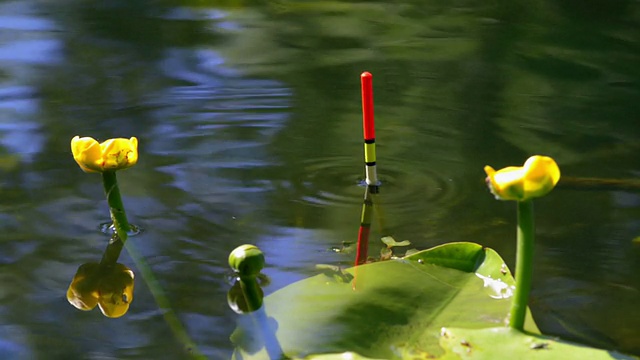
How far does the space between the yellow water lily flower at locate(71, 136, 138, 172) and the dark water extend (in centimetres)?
17

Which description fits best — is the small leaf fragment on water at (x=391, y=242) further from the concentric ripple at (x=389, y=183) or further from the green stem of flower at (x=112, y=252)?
the green stem of flower at (x=112, y=252)

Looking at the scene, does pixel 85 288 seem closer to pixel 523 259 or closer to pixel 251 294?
pixel 251 294

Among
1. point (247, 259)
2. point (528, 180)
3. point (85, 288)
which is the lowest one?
point (85, 288)

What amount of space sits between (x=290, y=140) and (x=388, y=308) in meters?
0.80

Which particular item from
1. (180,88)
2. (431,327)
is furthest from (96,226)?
(180,88)

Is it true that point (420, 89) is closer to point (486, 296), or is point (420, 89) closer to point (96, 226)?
point (96, 226)

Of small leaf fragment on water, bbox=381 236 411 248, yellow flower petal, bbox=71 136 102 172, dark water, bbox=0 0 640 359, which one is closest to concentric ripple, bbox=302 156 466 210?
dark water, bbox=0 0 640 359

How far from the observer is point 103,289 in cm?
128

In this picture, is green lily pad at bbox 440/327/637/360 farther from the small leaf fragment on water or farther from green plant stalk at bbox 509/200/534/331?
the small leaf fragment on water

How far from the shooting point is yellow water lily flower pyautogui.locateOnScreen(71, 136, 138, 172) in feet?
4.06

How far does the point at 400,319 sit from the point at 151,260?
0.44 meters

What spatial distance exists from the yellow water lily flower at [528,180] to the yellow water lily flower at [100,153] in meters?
0.55

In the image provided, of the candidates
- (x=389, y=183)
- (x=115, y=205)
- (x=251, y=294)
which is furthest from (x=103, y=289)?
(x=389, y=183)

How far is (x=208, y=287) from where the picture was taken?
126cm
